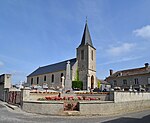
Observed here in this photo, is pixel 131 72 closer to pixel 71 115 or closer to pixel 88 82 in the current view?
pixel 88 82

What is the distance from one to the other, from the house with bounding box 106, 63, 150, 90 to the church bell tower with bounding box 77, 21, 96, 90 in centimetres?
783

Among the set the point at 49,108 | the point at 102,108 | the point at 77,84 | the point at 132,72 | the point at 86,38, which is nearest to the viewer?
the point at 49,108

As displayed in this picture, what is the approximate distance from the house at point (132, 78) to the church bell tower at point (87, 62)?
7.83 metres

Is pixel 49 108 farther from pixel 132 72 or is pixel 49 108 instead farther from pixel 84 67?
pixel 132 72

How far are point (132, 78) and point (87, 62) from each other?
491 inches

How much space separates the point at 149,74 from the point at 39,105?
33.6 m

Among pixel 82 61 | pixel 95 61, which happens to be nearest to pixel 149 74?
pixel 95 61

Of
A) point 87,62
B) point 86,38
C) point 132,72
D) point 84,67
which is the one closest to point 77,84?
point 84,67

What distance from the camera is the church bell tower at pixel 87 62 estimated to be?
1563 inches

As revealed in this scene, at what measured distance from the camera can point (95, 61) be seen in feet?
140

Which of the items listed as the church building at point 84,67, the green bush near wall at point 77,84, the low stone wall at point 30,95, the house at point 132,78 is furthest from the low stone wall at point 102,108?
the house at point 132,78

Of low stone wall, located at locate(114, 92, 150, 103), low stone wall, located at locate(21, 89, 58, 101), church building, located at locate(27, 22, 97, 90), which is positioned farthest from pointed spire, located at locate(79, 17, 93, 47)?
low stone wall, located at locate(21, 89, 58, 101)

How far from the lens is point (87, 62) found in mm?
40219

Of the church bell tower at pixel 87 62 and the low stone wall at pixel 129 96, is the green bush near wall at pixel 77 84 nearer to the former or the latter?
the church bell tower at pixel 87 62
